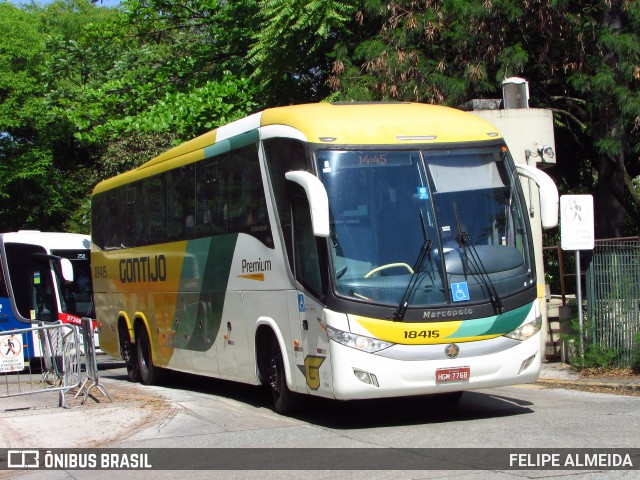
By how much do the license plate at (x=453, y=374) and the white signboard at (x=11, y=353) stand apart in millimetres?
6852

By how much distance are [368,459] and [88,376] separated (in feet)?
21.6

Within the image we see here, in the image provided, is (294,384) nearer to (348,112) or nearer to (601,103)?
(348,112)

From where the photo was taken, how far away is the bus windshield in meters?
10.1

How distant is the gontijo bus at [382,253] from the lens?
33.0 feet

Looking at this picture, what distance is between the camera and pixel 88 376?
13.9 m

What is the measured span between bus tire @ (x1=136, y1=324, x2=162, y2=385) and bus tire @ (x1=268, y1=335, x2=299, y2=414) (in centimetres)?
550

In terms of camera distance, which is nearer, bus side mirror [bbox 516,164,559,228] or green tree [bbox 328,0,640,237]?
bus side mirror [bbox 516,164,559,228]

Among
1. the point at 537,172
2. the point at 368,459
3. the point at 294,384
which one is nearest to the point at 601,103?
the point at 537,172

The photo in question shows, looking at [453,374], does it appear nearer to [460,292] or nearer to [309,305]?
[460,292]

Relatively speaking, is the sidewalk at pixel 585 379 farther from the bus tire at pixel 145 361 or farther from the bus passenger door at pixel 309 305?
the bus tire at pixel 145 361

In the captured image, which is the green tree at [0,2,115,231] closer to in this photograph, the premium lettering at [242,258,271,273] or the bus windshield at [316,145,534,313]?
the premium lettering at [242,258,271,273]

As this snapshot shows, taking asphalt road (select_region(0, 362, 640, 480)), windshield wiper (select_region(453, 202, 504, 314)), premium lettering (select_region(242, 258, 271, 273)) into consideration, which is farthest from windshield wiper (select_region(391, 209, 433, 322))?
premium lettering (select_region(242, 258, 271, 273))

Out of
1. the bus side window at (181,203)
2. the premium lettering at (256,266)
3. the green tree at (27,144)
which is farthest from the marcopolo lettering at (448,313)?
the green tree at (27,144)

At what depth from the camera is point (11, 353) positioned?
14.0 meters
